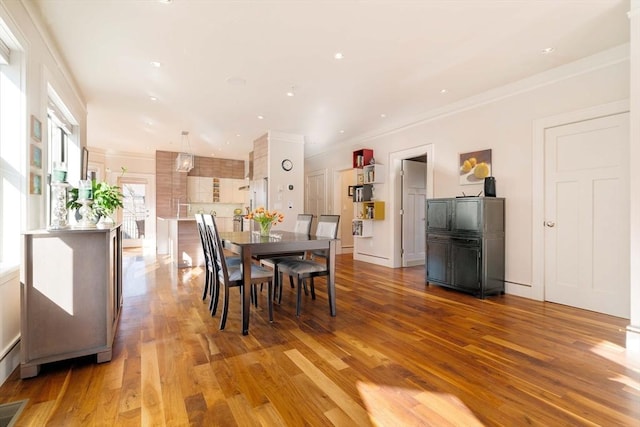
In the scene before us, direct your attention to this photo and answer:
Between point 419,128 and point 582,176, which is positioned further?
point 419,128

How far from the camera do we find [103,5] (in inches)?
96.0

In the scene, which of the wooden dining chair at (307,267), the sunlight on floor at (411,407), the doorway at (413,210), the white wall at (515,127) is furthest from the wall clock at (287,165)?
the sunlight on floor at (411,407)

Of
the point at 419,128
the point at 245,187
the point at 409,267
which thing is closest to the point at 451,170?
the point at 419,128

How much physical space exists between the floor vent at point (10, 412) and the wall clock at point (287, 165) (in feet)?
17.2

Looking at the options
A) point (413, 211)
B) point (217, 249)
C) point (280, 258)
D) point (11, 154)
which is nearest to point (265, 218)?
point (280, 258)

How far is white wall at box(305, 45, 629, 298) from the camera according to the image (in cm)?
321

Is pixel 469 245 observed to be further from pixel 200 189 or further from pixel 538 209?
pixel 200 189

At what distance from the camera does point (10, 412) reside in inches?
62.4

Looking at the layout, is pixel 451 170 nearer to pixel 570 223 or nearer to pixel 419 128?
pixel 419 128

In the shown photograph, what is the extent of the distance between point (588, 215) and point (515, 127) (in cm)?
135

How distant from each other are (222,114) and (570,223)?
205 inches

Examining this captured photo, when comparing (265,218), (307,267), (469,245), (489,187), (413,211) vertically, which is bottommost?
(307,267)

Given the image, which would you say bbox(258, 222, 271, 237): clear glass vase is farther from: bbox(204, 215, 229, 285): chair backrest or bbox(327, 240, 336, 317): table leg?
bbox(327, 240, 336, 317): table leg

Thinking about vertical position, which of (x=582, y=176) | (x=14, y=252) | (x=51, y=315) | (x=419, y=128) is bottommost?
(x=51, y=315)
